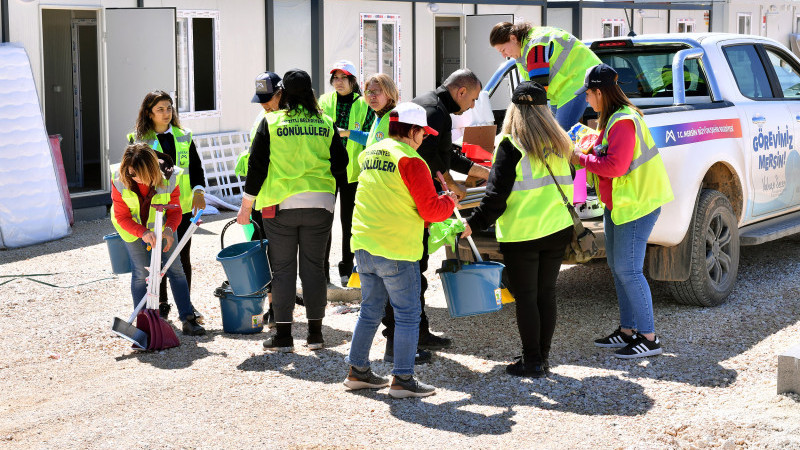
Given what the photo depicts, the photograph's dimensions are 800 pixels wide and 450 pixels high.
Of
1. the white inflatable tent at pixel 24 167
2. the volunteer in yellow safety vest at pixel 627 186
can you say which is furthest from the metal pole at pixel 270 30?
the volunteer in yellow safety vest at pixel 627 186

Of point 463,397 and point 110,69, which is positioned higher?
point 110,69

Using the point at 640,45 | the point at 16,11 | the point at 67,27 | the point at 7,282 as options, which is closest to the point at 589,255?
the point at 640,45

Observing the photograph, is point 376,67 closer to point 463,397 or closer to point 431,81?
point 431,81

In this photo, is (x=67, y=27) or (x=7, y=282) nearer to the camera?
(x=7, y=282)

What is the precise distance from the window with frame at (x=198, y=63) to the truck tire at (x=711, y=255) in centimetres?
832

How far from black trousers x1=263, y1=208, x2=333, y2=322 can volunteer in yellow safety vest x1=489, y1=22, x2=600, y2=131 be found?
1.83 metres

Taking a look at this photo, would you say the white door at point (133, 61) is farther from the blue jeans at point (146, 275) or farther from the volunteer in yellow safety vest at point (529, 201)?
the volunteer in yellow safety vest at point (529, 201)

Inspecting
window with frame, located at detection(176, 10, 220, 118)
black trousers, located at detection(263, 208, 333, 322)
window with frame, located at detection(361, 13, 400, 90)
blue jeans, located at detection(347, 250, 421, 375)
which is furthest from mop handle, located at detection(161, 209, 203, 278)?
window with frame, located at detection(361, 13, 400, 90)

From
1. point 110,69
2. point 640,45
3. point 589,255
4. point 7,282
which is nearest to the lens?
point 589,255

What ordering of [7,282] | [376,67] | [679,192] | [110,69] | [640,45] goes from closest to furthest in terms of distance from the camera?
[679,192] → [640,45] → [7,282] → [110,69] → [376,67]

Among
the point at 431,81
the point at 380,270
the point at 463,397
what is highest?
the point at 431,81

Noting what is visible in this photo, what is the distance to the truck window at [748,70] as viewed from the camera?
8273 millimetres

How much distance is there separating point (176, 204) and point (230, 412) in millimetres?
2098

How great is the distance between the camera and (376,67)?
1780 centimetres
